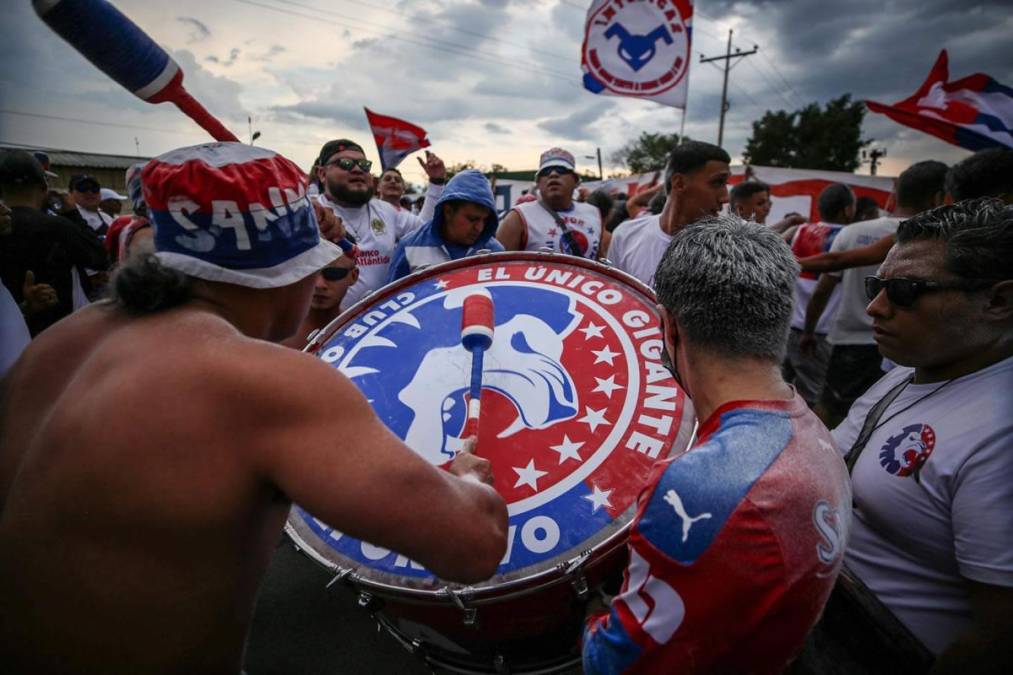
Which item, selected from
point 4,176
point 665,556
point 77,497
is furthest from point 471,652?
point 4,176

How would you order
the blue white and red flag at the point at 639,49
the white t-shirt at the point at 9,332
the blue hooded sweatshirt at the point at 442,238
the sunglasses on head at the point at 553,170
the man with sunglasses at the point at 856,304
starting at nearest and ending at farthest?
the white t-shirt at the point at 9,332 → the blue hooded sweatshirt at the point at 442,238 → the man with sunglasses at the point at 856,304 → the sunglasses on head at the point at 553,170 → the blue white and red flag at the point at 639,49

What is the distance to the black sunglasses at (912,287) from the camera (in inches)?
61.4

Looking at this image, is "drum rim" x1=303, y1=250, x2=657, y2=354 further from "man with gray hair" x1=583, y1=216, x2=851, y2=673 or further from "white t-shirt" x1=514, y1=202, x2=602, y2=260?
"white t-shirt" x1=514, y1=202, x2=602, y2=260

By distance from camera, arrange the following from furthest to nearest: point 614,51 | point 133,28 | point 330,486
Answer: point 614,51, point 133,28, point 330,486

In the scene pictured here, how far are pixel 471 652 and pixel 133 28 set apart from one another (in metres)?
2.02

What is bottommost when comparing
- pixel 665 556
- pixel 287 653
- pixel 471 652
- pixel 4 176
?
pixel 287 653

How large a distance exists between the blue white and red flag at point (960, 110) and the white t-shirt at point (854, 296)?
684 millimetres

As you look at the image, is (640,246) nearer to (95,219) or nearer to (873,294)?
(873,294)

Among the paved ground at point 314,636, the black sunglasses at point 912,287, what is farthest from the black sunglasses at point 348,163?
the black sunglasses at point 912,287

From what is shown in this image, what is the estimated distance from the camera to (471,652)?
1.71m

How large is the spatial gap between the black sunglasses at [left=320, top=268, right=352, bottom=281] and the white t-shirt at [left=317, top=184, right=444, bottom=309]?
0.78 meters

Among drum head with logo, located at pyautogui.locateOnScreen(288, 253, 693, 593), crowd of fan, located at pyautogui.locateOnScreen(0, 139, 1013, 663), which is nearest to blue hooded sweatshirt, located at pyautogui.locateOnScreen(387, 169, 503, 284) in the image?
crowd of fan, located at pyautogui.locateOnScreen(0, 139, 1013, 663)

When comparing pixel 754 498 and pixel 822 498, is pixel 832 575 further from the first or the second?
pixel 754 498

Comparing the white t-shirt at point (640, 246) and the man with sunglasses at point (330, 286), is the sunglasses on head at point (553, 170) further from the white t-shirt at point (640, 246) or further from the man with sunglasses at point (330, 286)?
the man with sunglasses at point (330, 286)
